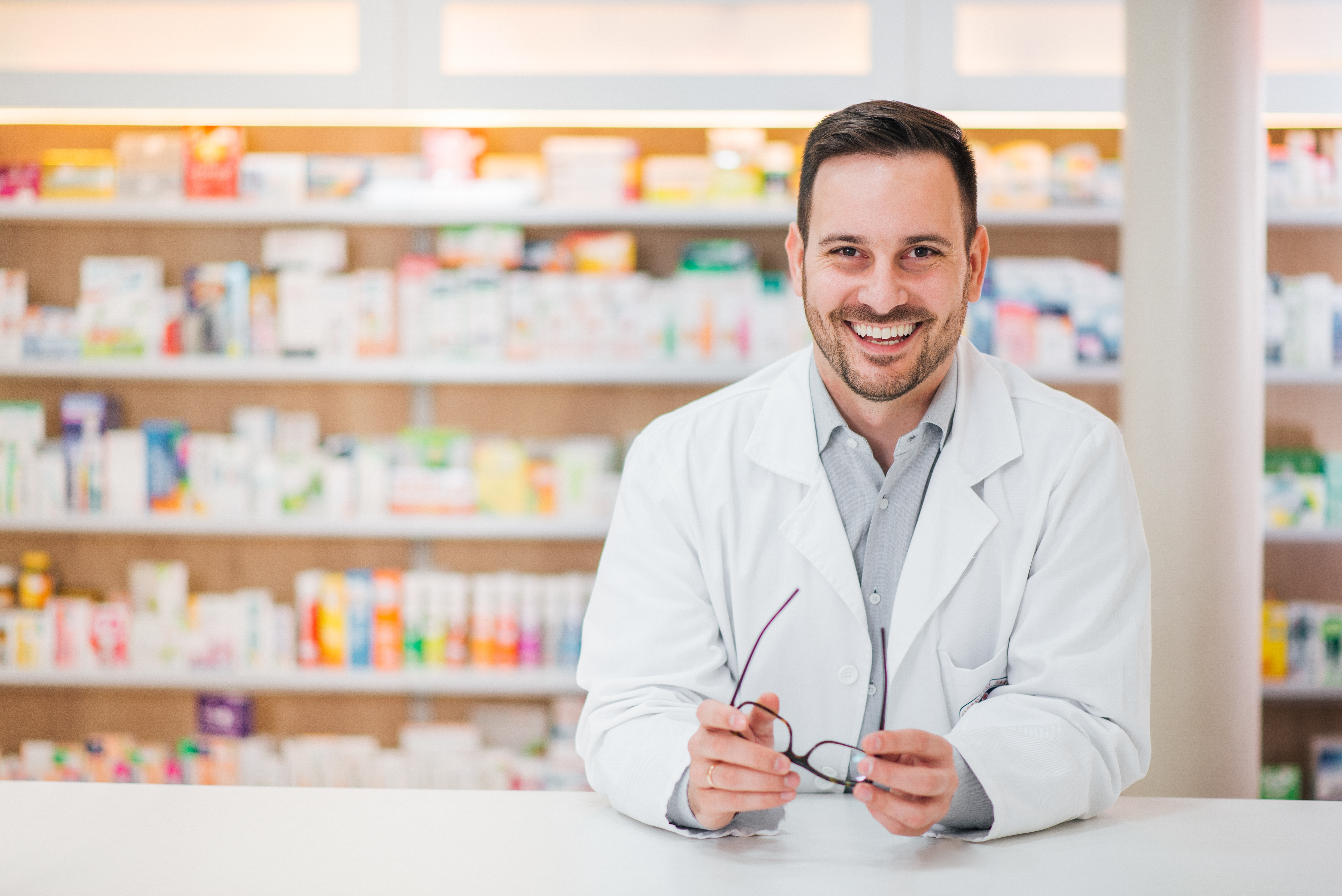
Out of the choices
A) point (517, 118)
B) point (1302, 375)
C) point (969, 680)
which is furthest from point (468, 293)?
point (1302, 375)

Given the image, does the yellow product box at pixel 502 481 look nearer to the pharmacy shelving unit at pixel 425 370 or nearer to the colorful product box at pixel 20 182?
the pharmacy shelving unit at pixel 425 370

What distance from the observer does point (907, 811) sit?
0.95 metres

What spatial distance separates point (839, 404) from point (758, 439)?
137 millimetres

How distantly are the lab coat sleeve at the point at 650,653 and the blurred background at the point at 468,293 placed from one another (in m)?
1.72

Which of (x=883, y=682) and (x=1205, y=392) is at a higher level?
(x=1205, y=392)

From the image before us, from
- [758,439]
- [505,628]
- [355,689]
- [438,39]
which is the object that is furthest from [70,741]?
[758,439]

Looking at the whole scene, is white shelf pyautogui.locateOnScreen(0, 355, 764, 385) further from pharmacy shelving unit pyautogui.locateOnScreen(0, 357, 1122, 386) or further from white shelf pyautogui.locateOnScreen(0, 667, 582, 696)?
white shelf pyautogui.locateOnScreen(0, 667, 582, 696)

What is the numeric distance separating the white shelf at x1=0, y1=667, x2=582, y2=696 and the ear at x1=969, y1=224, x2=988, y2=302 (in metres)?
2.06

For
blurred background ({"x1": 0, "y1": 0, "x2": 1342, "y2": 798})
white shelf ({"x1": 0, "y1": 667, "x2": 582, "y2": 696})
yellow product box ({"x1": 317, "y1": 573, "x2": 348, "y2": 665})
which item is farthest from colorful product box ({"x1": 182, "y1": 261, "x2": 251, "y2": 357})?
white shelf ({"x1": 0, "y1": 667, "x2": 582, "y2": 696})

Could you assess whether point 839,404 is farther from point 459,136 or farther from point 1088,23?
point 1088,23

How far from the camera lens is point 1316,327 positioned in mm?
3068

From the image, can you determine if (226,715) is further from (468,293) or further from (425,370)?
(468,293)

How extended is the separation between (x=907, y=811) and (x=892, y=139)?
804mm

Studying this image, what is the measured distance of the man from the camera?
47.2 inches
